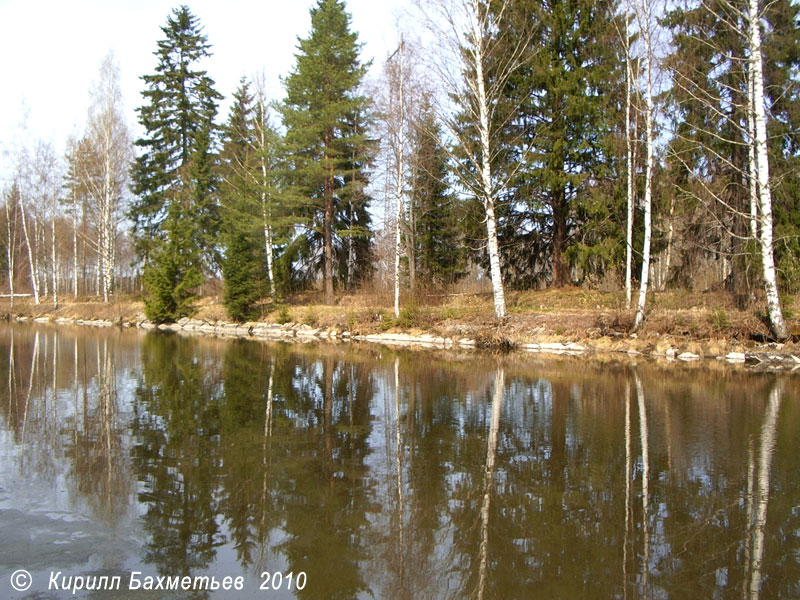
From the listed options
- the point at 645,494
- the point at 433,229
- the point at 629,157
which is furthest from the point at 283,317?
the point at 645,494

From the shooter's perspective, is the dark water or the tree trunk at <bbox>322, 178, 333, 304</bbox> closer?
the dark water

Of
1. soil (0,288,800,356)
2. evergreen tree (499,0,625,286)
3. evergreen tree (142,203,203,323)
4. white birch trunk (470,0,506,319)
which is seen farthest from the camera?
evergreen tree (142,203,203,323)

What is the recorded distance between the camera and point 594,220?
2219 centimetres

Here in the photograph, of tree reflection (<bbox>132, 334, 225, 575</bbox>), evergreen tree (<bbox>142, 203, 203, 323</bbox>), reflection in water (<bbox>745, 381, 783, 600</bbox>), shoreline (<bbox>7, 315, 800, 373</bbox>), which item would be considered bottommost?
reflection in water (<bbox>745, 381, 783, 600</bbox>)

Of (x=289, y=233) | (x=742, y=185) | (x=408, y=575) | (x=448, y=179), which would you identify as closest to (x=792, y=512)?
(x=408, y=575)

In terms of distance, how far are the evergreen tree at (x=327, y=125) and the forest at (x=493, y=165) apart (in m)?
0.12

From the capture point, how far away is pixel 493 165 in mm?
23500

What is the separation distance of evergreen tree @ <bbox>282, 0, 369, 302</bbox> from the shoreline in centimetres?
464

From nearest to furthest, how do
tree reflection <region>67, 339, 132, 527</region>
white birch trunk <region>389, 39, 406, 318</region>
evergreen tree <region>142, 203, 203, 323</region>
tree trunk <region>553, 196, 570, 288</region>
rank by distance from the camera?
tree reflection <region>67, 339, 132, 527</region>, white birch trunk <region>389, 39, 406, 318</region>, tree trunk <region>553, 196, 570, 288</region>, evergreen tree <region>142, 203, 203, 323</region>

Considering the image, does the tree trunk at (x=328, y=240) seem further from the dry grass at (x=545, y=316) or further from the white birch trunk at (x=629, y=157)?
the white birch trunk at (x=629, y=157)

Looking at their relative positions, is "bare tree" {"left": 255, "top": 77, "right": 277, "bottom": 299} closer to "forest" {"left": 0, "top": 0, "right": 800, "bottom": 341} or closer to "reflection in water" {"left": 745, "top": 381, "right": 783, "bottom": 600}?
"forest" {"left": 0, "top": 0, "right": 800, "bottom": 341}

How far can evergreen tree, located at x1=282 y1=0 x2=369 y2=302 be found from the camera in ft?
93.2

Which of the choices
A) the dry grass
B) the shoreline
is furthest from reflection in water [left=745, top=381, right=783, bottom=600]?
the dry grass

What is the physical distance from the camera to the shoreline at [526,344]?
15.2 metres
